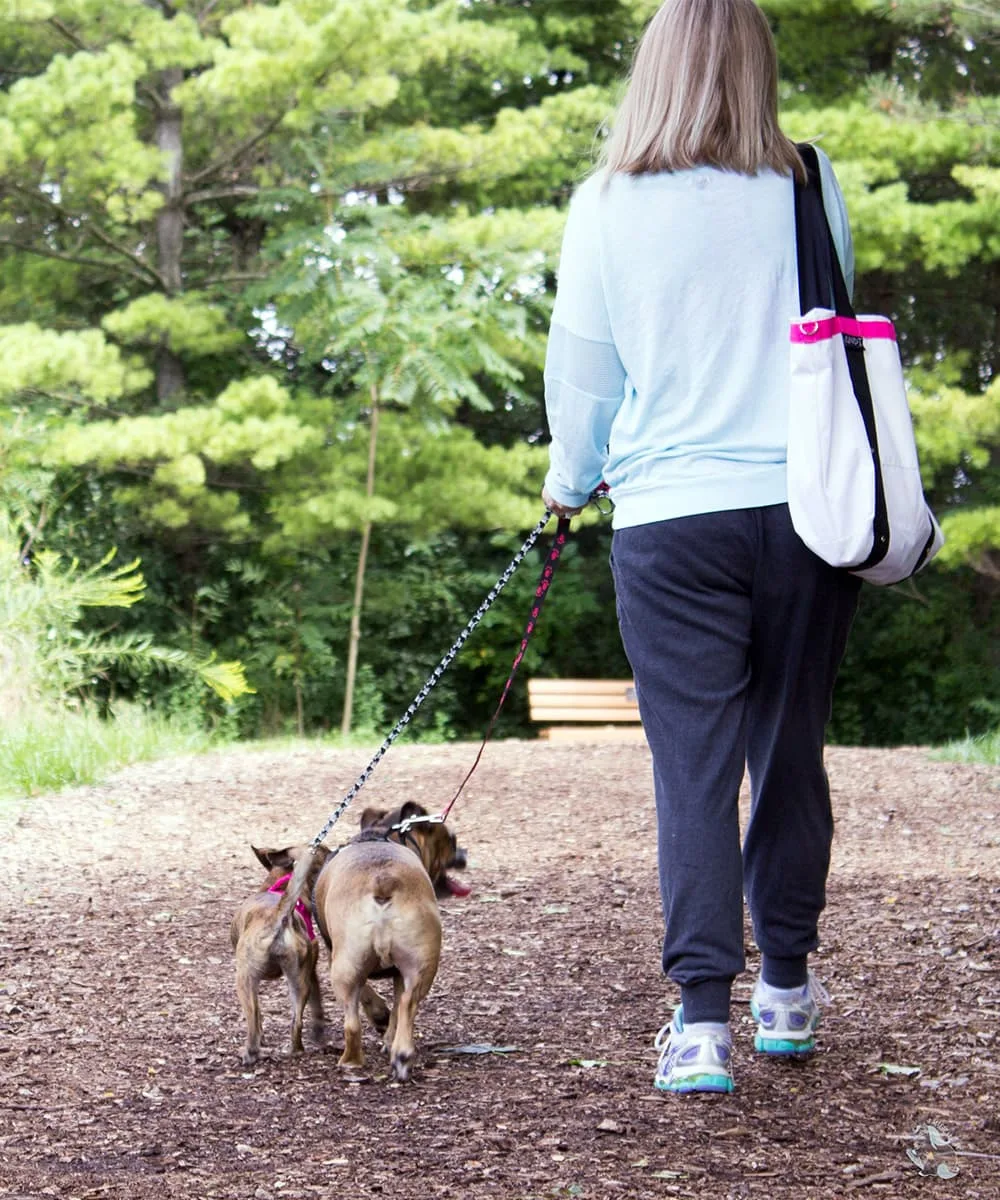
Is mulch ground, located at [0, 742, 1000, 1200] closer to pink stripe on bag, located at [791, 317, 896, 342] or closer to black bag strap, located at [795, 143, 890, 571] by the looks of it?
black bag strap, located at [795, 143, 890, 571]

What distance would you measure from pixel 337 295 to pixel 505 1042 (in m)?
8.40

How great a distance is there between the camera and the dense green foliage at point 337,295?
10.6m

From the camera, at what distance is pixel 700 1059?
8.57ft

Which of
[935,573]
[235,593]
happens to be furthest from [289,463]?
[935,573]

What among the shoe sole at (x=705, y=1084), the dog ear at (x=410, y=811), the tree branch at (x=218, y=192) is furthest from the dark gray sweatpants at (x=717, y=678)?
the tree branch at (x=218, y=192)

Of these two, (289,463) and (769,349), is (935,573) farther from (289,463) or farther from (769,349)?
(769,349)

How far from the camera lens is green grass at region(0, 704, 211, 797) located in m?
7.32

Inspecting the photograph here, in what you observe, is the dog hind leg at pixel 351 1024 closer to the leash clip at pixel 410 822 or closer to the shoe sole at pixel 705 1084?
the leash clip at pixel 410 822

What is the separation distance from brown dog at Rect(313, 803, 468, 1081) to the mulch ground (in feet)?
0.37

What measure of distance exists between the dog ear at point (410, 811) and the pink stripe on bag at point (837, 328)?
1371mm

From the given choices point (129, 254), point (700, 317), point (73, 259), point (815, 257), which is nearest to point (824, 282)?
point (815, 257)

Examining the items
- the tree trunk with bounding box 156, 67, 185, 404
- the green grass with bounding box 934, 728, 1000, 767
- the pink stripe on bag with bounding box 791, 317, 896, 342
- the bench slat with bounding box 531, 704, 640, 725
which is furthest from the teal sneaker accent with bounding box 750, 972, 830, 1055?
the tree trunk with bounding box 156, 67, 185, 404

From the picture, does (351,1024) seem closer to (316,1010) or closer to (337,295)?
(316,1010)

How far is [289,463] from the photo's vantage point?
1179 centimetres
